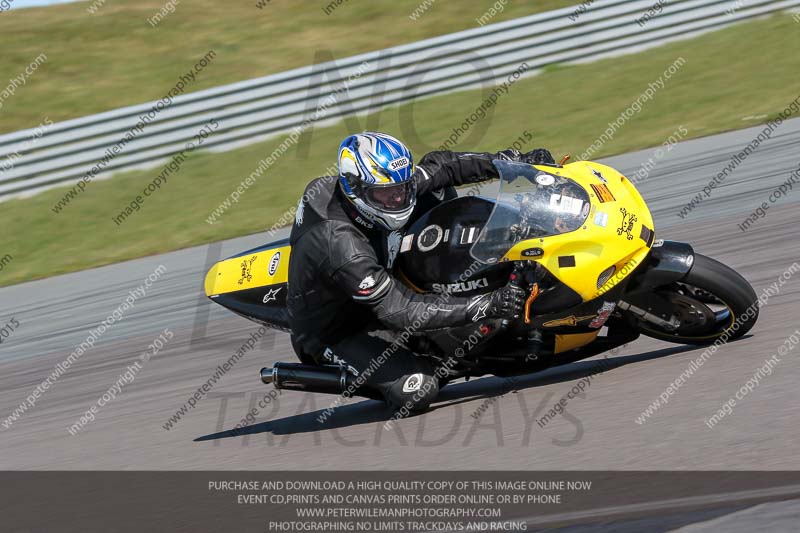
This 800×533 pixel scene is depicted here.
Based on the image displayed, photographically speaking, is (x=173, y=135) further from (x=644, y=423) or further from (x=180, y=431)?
(x=644, y=423)

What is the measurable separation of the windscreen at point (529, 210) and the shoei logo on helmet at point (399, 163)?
1.60 feet

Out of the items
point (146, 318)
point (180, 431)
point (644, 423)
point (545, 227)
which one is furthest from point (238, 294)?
→ point (146, 318)

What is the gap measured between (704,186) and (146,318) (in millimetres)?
5377

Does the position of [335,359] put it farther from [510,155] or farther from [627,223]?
[627,223]

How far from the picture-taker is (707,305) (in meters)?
5.46

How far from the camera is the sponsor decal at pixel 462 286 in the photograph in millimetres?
5297

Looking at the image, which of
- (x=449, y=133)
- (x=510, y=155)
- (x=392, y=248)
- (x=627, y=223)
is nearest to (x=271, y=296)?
(x=392, y=248)

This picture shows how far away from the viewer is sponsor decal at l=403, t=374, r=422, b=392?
556 centimetres

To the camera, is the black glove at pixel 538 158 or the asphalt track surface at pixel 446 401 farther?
the black glove at pixel 538 158

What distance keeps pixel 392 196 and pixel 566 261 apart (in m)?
0.91

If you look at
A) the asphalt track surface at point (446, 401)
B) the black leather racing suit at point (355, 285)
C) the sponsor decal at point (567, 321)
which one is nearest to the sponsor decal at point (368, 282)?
the black leather racing suit at point (355, 285)

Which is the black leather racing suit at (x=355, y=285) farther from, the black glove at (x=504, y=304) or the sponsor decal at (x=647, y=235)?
the sponsor decal at (x=647, y=235)

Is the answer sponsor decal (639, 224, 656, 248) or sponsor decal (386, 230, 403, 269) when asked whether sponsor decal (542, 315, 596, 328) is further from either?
sponsor decal (386, 230, 403, 269)

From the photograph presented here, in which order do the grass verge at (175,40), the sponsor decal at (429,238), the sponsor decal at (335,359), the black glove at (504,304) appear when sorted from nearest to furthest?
the black glove at (504,304) < the sponsor decal at (429,238) < the sponsor decal at (335,359) < the grass verge at (175,40)
